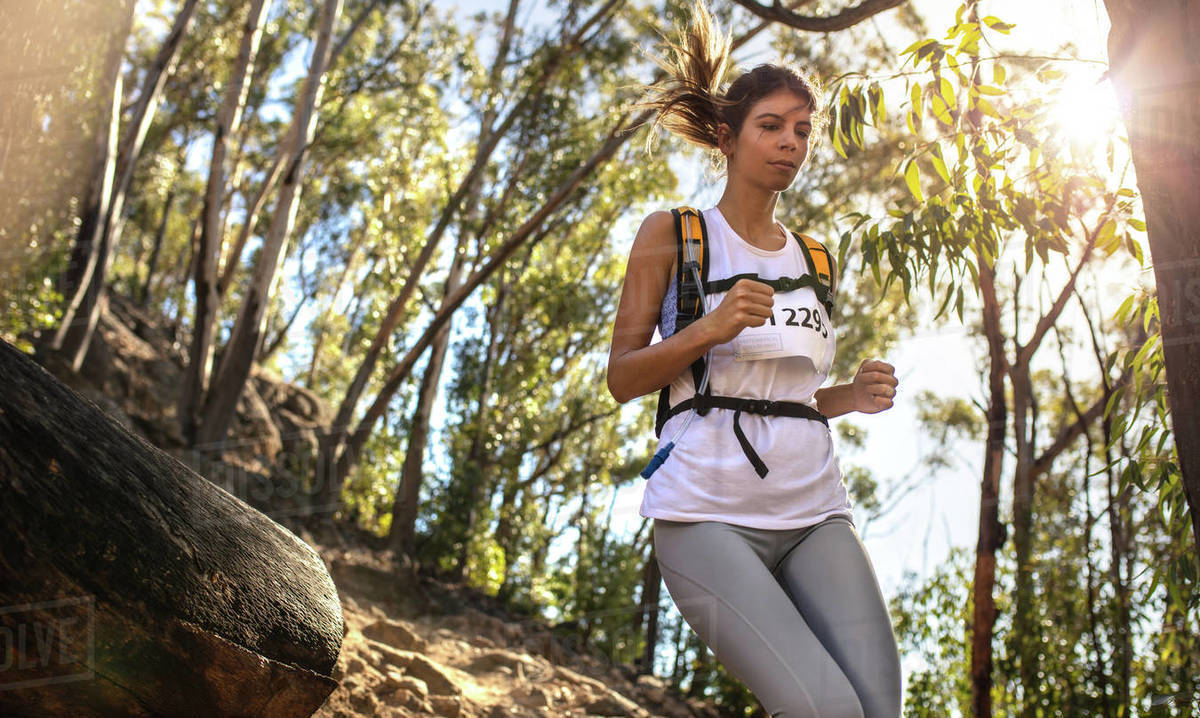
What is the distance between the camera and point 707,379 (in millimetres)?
2020

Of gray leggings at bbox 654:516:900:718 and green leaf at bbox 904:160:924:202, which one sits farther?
green leaf at bbox 904:160:924:202

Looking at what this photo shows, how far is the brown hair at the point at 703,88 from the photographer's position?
2.32 m

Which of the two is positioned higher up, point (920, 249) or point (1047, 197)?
point (1047, 197)

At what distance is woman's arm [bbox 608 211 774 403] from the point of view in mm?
1867

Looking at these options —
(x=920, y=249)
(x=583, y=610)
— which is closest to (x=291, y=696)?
(x=920, y=249)

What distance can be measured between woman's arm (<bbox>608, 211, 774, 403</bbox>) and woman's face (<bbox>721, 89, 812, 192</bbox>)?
224 millimetres

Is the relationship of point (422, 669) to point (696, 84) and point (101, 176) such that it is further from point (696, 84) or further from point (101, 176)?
point (101, 176)

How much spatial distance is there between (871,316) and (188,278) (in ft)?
39.4

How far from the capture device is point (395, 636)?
494cm

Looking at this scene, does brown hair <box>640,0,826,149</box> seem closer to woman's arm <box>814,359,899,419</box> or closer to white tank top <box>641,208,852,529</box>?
white tank top <box>641,208,852,529</box>

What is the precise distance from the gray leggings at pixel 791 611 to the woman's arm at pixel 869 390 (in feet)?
0.97

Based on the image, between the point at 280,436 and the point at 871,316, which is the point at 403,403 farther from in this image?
the point at 871,316

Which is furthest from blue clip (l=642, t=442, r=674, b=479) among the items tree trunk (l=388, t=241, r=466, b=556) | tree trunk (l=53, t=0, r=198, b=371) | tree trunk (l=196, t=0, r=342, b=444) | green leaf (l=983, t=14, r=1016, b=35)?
tree trunk (l=53, t=0, r=198, b=371)

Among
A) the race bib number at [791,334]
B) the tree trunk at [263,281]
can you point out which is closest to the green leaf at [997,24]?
the race bib number at [791,334]
